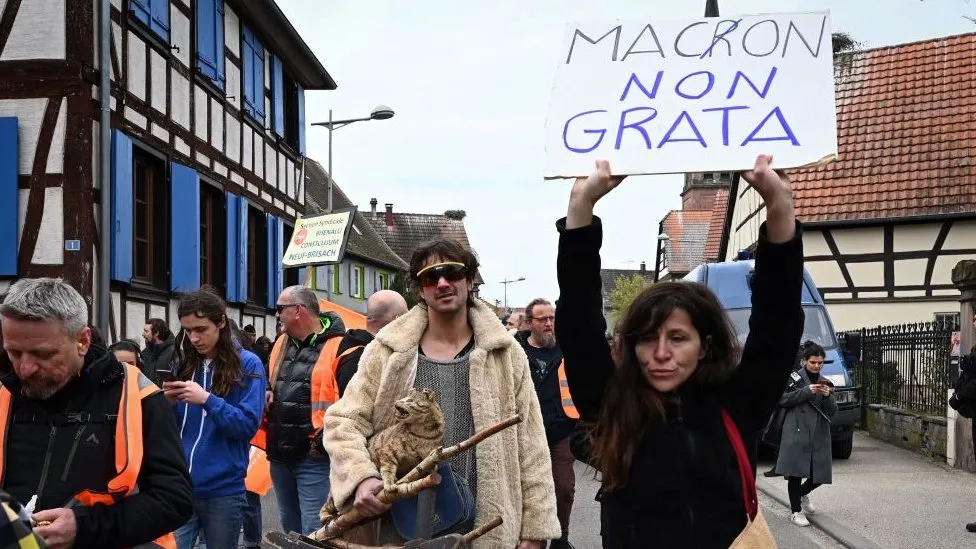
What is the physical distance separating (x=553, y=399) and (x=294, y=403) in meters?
1.95

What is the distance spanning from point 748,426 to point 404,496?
1.14 m

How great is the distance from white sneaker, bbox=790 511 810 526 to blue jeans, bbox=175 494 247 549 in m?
5.81

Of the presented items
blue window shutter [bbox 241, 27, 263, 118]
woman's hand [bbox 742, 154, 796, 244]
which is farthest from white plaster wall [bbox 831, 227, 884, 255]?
woman's hand [bbox 742, 154, 796, 244]

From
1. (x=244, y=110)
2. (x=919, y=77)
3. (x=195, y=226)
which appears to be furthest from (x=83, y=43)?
(x=919, y=77)

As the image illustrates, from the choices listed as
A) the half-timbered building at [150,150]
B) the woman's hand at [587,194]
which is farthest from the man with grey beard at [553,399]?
the half-timbered building at [150,150]

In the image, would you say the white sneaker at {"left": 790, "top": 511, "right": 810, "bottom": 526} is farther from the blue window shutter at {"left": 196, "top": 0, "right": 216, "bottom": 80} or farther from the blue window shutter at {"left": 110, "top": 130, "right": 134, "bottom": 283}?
the blue window shutter at {"left": 196, "top": 0, "right": 216, "bottom": 80}

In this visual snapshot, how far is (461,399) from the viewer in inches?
137

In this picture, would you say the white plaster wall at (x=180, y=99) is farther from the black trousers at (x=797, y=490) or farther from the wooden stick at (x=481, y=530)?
the wooden stick at (x=481, y=530)

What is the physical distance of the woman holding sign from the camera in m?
2.41

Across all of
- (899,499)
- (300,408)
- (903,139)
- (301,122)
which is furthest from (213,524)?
(903,139)

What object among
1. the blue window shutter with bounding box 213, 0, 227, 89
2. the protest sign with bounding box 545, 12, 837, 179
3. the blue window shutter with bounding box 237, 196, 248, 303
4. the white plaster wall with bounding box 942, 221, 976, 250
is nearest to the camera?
the protest sign with bounding box 545, 12, 837, 179

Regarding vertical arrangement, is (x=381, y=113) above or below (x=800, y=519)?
above

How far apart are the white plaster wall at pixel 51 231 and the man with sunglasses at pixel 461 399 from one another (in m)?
9.71

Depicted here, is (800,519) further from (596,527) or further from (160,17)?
(160,17)
